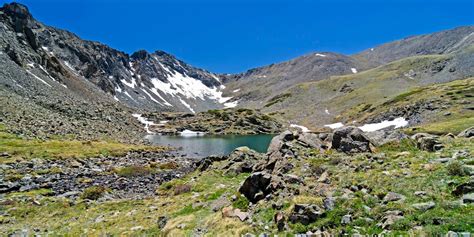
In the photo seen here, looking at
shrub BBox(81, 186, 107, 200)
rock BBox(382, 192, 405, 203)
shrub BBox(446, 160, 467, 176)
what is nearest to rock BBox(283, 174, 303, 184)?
rock BBox(382, 192, 405, 203)

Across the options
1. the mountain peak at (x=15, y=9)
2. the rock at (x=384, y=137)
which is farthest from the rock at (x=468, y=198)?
the mountain peak at (x=15, y=9)

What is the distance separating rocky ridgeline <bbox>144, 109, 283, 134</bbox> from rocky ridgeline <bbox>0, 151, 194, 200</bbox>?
4784 inches

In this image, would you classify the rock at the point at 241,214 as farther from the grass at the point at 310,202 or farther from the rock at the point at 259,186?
the rock at the point at 259,186

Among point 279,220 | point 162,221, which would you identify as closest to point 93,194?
point 162,221

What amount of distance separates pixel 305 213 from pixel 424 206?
4587 millimetres

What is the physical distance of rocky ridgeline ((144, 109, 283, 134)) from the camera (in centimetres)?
17475

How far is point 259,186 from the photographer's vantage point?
1831 centimetres

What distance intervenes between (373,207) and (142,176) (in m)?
35.6

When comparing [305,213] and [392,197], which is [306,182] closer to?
[305,213]

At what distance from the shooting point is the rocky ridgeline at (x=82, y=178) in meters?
30.5

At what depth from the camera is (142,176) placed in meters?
42.6

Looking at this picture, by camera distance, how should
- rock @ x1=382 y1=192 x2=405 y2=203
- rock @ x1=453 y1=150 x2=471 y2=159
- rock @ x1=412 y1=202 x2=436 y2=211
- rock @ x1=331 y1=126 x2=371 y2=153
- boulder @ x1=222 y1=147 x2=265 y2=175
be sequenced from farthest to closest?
boulder @ x1=222 y1=147 x2=265 y2=175
rock @ x1=331 y1=126 x2=371 y2=153
rock @ x1=453 y1=150 x2=471 y2=159
rock @ x1=382 y1=192 x2=405 y2=203
rock @ x1=412 y1=202 x2=436 y2=211

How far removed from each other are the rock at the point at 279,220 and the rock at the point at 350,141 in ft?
44.9

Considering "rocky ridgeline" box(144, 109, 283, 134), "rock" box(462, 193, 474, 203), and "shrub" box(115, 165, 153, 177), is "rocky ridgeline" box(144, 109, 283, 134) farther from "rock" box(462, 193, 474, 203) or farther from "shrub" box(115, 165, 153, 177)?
"rock" box(462, 193, 474, 203)
